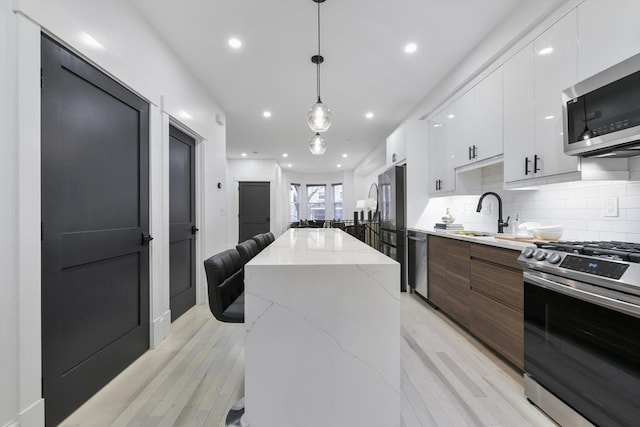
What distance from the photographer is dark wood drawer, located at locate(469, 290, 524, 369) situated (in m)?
1.87

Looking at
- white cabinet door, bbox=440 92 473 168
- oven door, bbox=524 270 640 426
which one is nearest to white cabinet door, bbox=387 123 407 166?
white cabinet door, bbox=440 92 473 168

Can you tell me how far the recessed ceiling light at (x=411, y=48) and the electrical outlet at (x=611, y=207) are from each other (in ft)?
6.44

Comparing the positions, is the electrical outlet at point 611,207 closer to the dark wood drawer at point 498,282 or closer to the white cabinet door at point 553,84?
the white cabinet door at point 553,84

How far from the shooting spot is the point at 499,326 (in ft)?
6.77

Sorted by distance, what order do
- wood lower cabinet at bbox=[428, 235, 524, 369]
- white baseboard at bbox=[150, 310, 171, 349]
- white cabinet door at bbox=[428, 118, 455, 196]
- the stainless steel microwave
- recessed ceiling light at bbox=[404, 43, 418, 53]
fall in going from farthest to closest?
white cabinet door at bbox=[428, 118, 455, 196] → recessed ceiling light at bbox=[404, 43, 418, 53] → white baseboard at bbox=[150, 310, 171, 349] → wood lower cabinet at bbox=[428, 235, 524, 369] → the stainless steel microwave

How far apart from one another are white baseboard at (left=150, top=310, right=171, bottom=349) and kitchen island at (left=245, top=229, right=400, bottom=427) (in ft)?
5.21

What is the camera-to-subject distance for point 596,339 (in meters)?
1.27

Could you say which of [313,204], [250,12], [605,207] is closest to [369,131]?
[250,12]

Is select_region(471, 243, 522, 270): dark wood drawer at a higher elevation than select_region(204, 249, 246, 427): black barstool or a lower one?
higher

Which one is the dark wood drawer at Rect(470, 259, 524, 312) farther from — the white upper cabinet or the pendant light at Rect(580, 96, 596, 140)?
the white upper cabinet

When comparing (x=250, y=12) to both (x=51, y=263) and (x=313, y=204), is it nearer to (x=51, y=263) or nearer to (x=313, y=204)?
(x=51, y=263)

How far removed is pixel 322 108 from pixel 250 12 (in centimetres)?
91

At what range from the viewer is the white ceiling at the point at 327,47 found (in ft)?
7.10

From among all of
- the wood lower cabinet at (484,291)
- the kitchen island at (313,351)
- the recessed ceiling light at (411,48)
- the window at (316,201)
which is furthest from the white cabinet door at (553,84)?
the window at (316,201)
